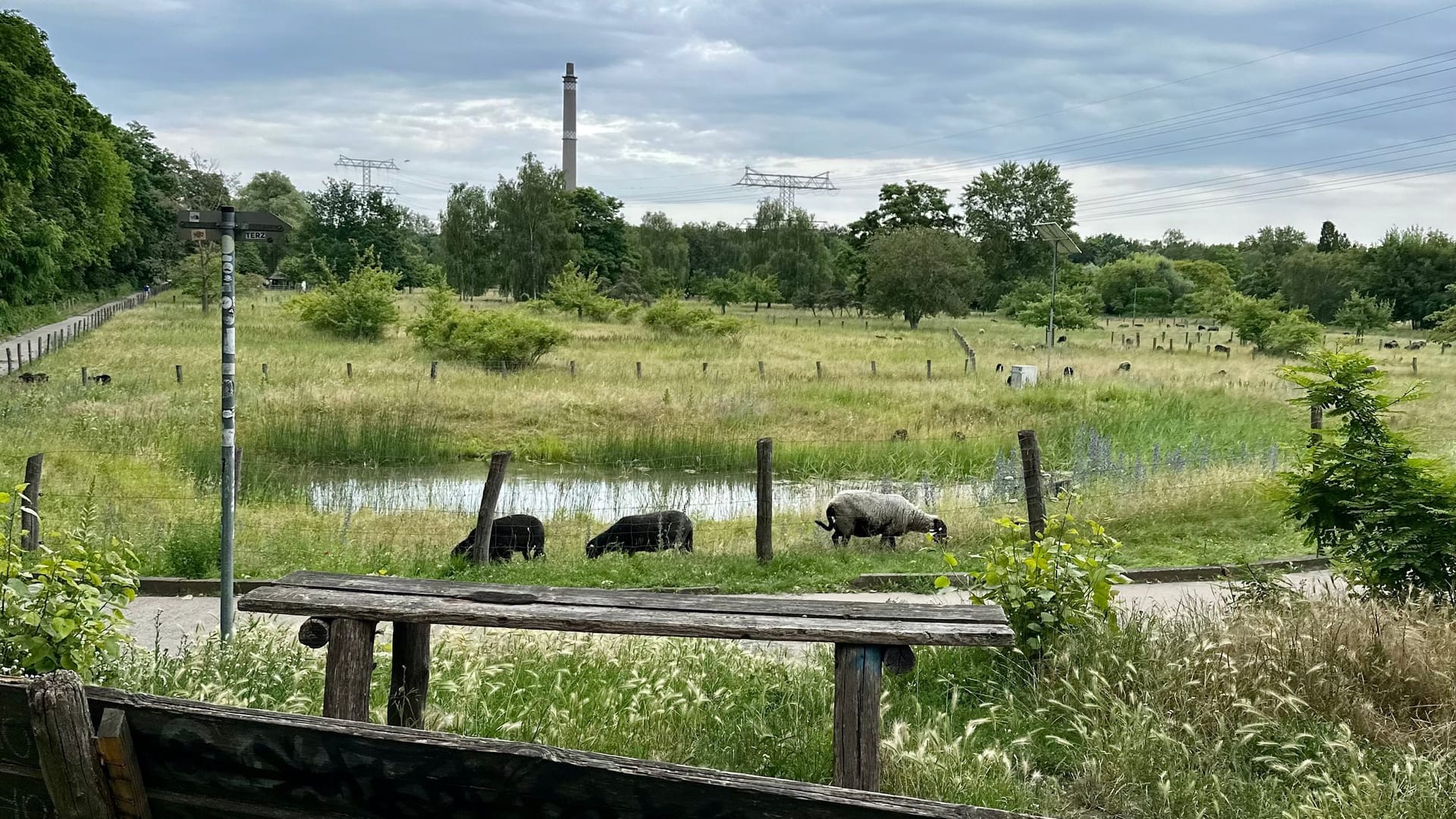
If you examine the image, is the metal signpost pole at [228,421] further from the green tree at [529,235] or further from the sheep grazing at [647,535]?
the green tree at [529,235]

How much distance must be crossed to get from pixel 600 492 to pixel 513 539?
6176 millimetres

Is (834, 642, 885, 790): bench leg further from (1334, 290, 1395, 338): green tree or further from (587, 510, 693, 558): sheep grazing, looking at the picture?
(1334, 290, 1395, 338): green tree

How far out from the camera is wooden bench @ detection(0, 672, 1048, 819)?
2.63m

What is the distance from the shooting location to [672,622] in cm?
433

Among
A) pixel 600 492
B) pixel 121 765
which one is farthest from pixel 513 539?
pixel 121 765

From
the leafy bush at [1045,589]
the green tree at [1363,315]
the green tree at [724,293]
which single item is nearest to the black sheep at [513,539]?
the leafy bush at [1045,589]

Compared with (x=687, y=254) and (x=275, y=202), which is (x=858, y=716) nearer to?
(x=687, y=254)

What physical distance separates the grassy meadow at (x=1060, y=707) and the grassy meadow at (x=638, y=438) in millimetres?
1885

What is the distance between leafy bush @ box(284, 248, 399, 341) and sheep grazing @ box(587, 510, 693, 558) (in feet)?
114

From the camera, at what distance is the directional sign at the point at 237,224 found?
714 cm

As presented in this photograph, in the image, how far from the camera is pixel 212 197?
91250 millimetres

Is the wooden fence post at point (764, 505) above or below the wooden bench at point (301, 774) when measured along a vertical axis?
below

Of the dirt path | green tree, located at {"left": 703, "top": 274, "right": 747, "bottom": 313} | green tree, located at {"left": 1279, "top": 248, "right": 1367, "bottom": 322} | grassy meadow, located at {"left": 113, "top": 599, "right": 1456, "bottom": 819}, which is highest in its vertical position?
green tree, located at {"left": 1279, "top": 248, "right": 1367, "bottom": 322}

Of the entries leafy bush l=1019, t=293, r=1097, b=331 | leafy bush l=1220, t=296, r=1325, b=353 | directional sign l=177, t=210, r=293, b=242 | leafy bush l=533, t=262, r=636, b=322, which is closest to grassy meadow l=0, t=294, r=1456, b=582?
directional sign l=177, t=210, r=293, b=242
